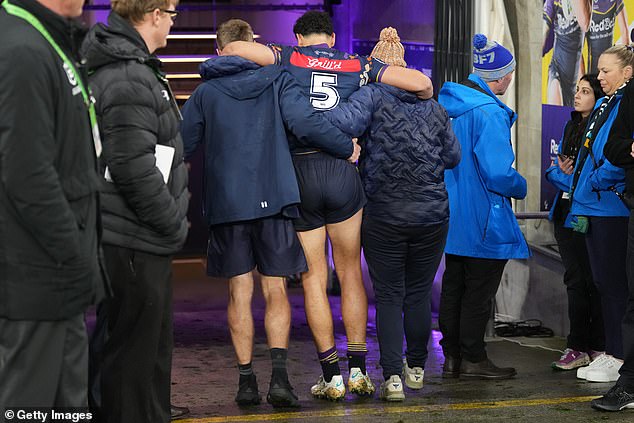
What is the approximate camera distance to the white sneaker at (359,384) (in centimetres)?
563

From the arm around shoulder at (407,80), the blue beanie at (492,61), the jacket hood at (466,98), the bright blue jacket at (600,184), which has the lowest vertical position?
the bright blue jacket at (600,184)

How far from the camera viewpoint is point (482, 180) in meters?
6.12

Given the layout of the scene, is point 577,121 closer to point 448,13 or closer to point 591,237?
point 591,237

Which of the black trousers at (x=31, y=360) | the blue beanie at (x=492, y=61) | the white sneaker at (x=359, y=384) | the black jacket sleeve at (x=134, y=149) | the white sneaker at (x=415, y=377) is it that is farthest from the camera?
the blue beanie at (x=492, y=61)

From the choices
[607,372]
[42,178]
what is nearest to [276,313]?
[607,372]

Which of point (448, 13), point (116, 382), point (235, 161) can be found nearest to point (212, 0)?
point (448, 13)

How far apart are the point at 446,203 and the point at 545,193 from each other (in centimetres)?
256

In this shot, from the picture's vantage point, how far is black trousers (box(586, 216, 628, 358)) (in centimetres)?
574

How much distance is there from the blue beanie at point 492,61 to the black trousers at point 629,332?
4.28ft

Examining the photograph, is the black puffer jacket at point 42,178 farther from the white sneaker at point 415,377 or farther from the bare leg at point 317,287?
the white sneaker at point 415,377

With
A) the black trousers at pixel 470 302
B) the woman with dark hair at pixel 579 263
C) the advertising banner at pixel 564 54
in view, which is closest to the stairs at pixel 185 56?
the advertising banner at pixel 564 54

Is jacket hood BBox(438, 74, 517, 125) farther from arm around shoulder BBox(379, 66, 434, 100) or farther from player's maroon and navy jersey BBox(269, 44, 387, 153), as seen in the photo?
player's maroon and navy jersey BBox(269, 44, 387, 153)

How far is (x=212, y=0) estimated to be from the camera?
1281 cm

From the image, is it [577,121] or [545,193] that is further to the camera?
[545,193]
